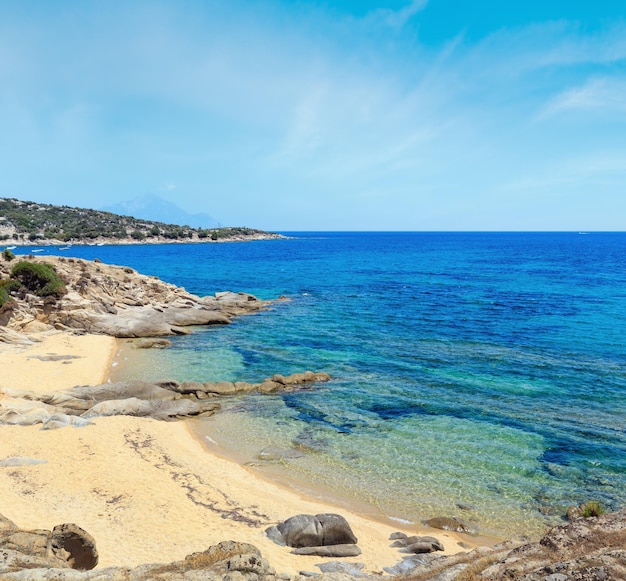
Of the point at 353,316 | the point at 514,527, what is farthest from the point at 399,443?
the point at 353,316

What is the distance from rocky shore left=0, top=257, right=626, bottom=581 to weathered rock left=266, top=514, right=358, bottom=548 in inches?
1.2

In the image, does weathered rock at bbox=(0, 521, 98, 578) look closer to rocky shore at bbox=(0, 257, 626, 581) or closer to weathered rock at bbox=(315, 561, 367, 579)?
rocky shore at bbox=(0, 257, 626, 581)

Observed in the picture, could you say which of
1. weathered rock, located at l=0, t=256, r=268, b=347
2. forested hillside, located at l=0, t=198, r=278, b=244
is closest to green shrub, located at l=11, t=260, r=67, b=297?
weathered rock, located at l=0, t=256, r=268, b=347

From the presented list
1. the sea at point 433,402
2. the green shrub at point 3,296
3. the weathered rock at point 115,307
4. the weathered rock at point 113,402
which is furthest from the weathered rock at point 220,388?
the green shrub at point 3,296

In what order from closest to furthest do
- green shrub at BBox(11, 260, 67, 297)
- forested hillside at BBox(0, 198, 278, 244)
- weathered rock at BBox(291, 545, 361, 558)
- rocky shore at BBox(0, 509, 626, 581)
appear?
rocky shore at BBox(0, 509, 626, 581) < weathered rock at BBox(291, 545, 361, 558) < green shrub at BBox(11, 260, 67, 297) < forested hillside at BBox(0, 198, 278, 244)

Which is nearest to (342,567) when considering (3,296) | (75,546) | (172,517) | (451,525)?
(451,525)

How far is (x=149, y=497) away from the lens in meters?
15.2

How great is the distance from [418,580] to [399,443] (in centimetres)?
1097

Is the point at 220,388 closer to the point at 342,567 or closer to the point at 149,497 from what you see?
the point at 149,497

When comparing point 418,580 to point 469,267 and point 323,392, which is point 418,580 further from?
point 469,267

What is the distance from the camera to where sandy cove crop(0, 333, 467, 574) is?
1262cm

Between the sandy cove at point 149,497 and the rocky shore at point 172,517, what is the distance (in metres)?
0.05

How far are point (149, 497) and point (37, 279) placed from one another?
32.7 m

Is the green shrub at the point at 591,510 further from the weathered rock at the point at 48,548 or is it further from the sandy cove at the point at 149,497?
the weathered rock at the point at 48,548
